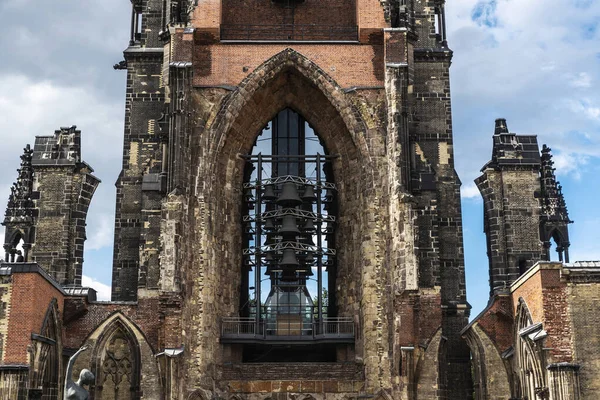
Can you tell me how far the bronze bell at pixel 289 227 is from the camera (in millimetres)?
27719

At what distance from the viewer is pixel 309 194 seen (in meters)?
28.4

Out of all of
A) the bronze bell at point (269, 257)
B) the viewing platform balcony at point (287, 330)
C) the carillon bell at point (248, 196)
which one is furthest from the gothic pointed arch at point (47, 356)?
the carillon bell at point (248, 196)

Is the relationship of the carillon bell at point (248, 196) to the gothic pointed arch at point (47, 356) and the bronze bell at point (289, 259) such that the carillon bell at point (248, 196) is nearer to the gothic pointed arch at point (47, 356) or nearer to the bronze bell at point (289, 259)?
the bronze bell at point (289, 259)

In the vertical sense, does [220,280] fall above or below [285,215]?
below

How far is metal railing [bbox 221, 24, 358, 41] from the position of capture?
3003 centimetres

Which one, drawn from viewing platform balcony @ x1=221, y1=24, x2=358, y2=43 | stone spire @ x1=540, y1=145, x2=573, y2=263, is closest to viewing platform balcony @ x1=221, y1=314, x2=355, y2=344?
stone spire @ x1=540, y1=145, x2=573, y2=263

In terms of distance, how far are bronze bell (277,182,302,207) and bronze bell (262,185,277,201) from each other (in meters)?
0.34

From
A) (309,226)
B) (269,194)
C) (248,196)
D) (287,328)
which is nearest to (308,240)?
(309,226)

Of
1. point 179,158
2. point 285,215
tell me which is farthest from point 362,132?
point 179,158

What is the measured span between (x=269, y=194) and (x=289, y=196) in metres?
0.78

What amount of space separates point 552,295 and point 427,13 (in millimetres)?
12381

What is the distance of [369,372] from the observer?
26.6 m

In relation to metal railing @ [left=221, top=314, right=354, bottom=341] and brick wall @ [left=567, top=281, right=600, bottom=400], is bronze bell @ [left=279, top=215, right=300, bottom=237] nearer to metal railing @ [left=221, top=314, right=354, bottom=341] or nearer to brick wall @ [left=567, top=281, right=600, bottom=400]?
metal railing @ [left=221, top=314, right=354, bottom=341]

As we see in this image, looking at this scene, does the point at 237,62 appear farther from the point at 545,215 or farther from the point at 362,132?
the point at 545,215
